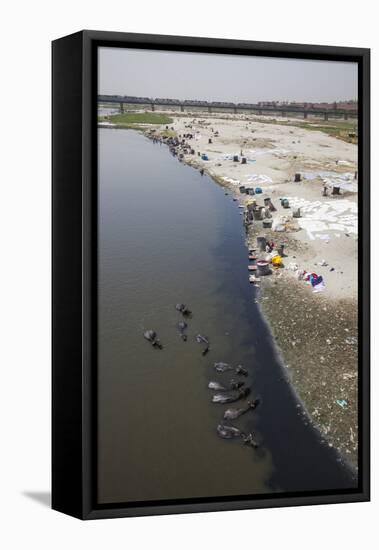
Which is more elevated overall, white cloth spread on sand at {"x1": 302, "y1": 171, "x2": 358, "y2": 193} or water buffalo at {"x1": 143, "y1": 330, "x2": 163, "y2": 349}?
white cloth spread on sand at {"x1": 302, "y1": 171, "x2": 358, "y2": 193}

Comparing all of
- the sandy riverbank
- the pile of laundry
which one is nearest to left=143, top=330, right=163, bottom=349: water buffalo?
the sandy riverbank

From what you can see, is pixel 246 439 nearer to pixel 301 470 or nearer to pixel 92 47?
pixel 301 470

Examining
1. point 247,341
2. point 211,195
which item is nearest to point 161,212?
point 211,195

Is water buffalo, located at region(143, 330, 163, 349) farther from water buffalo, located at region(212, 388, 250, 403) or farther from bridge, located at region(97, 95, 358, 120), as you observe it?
bridge, located at region(97, 95, 358, 120)

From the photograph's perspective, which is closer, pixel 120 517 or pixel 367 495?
pixel 120 517

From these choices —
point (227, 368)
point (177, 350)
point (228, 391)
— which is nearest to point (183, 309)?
point (177, 350)

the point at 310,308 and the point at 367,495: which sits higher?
the point at 310,308
